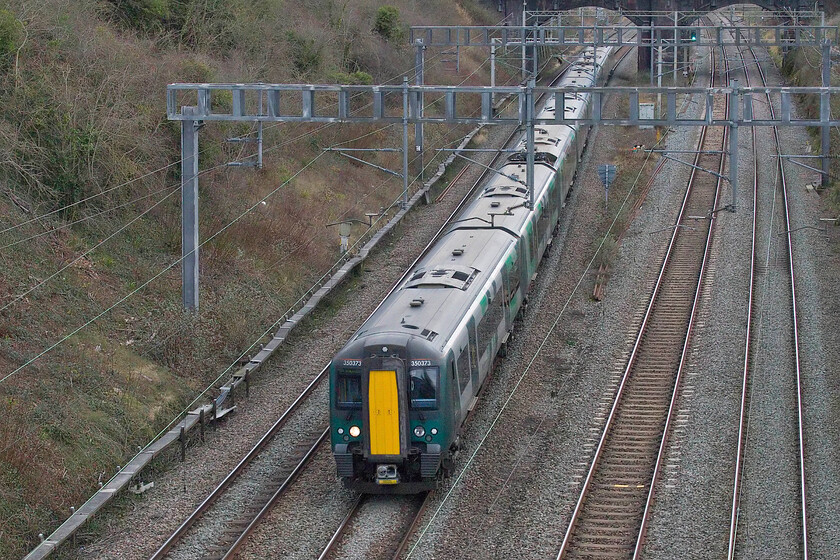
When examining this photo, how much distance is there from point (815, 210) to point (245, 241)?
629 inches

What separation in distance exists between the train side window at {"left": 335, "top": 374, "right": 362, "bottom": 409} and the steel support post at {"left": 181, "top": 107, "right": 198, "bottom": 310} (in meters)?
7.22

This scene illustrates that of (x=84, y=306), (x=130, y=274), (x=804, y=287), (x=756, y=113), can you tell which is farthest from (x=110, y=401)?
(x=756, y=113)

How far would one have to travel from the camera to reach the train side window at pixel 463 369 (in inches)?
618

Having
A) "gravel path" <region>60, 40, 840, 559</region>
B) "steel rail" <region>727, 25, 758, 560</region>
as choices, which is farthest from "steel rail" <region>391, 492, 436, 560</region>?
"steel rail" <region>727, 25, 758, 560</region>

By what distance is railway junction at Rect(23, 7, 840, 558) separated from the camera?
14.2m

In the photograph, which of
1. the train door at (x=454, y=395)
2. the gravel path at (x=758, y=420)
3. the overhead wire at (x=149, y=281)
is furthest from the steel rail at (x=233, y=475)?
the gravel path at (x=758, y=420)

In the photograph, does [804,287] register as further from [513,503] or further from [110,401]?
[110,401]

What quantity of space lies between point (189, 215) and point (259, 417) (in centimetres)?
471

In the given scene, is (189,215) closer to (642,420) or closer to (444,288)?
(444,288)

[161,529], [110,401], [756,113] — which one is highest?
[756,113]

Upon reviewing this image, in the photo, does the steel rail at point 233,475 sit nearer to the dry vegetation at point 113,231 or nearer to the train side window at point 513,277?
the dry vegetation at point 113,231

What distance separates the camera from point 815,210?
99.9 ft

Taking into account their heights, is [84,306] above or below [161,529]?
above

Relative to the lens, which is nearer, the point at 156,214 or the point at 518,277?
the point at 518,277
